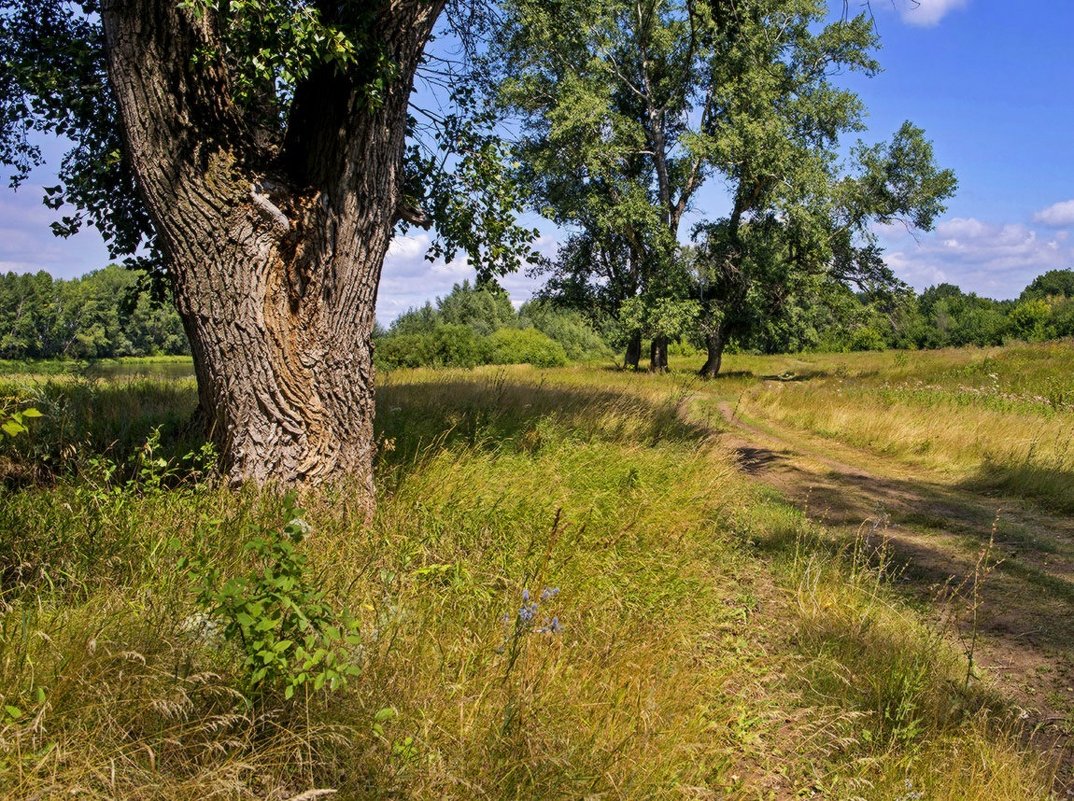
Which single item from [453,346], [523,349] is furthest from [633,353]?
[523,349]

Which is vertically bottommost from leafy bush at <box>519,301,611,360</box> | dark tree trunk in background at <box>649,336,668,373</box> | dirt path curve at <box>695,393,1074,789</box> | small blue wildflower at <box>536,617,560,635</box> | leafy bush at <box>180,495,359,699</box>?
dirt path curve at <box>695,393,1074,789</box>

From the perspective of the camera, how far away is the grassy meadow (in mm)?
2135

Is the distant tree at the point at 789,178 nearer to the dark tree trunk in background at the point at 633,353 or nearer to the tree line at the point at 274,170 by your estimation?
the dark tree trunk in background at the point at 633,353

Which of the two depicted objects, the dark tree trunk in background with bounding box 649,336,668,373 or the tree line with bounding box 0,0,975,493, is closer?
the tree line with bounding box 0,0,975,493

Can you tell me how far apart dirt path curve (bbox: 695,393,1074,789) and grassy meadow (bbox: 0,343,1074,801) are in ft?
0.80

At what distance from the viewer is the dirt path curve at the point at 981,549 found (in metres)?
3.73

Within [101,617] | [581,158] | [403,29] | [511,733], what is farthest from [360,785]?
[581,158]

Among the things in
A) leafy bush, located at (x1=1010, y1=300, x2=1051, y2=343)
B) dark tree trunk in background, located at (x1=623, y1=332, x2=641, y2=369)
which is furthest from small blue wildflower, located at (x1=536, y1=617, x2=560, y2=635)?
leafy bush, located at (x1=1010, y1=300, x2=1051, y2=343)

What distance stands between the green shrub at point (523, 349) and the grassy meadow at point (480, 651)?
35899 mm

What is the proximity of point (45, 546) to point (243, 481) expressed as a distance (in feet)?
4.06

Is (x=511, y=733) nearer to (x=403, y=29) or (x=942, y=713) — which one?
(x=942, y=713)

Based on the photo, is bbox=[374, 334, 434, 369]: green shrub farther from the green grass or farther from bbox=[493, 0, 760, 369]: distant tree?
the green grass

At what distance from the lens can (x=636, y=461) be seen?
6805 millimetres

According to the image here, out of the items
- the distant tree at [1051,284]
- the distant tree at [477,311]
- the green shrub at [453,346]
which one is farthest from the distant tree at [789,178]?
the distant tree at [1051,284]
